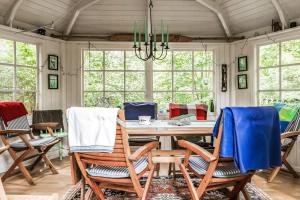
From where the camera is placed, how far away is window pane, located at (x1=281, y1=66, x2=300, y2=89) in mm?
4320

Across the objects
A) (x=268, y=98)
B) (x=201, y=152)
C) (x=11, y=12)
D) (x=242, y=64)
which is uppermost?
(x=11, y=12)

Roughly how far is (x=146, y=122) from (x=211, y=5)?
8.59 feet

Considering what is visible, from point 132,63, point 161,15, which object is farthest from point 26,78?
point 161,15

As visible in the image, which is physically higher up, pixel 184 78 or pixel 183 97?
pixel 184 78

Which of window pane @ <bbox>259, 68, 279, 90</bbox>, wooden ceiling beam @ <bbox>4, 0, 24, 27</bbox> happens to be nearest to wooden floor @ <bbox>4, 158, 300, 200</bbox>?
window pane @ <bbox>259, 68, 279, 90</bbox>

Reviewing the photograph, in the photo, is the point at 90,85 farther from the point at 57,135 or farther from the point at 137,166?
the point at 137,166

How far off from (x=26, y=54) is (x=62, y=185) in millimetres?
2257

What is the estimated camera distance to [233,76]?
527 cm

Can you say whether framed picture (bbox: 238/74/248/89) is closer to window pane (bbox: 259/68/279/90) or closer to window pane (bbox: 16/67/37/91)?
window pane (bbox: 259/68/279/90)

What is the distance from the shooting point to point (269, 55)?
4758mm

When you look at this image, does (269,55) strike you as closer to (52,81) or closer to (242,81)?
(242,81)

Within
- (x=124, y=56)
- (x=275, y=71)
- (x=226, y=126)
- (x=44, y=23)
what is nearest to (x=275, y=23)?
(x=275, y=71)

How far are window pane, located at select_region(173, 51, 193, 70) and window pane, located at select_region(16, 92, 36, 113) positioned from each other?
8.22 ft

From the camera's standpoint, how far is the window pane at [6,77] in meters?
4.17
